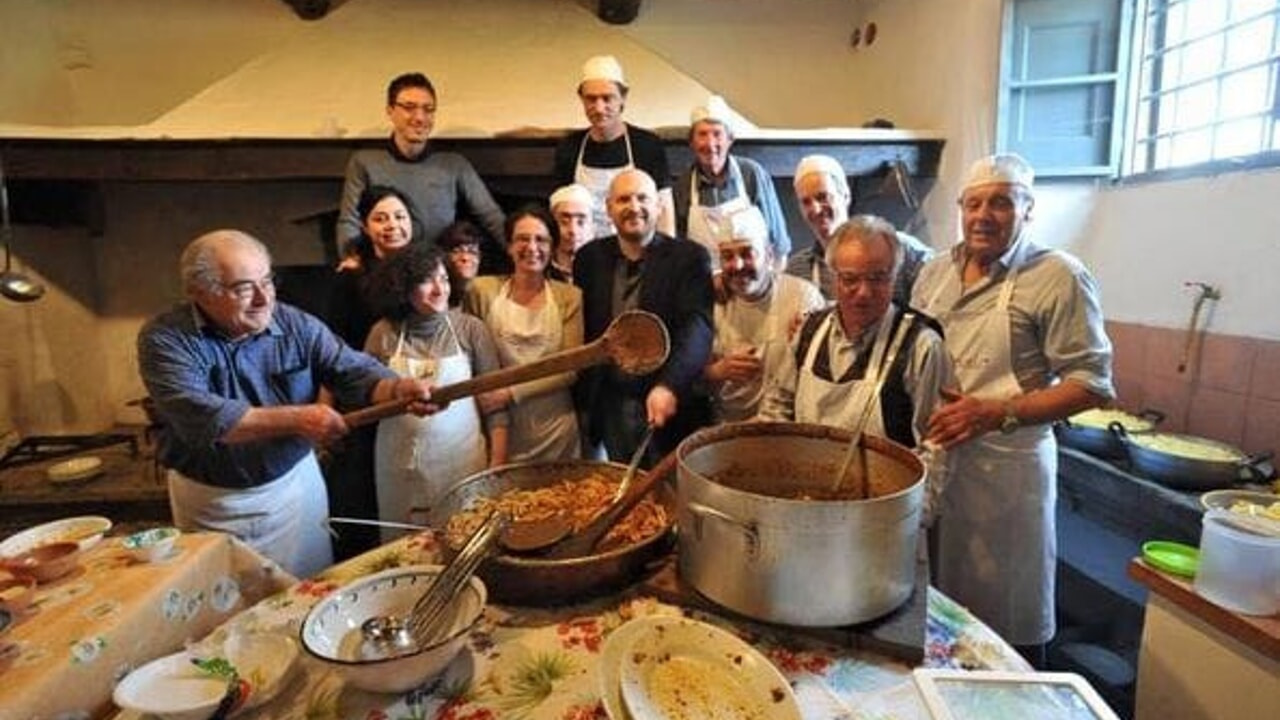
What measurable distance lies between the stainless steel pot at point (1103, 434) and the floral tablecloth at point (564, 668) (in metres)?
2.04

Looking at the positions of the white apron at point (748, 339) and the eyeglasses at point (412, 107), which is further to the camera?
the eyeglasses at point (412, 107)

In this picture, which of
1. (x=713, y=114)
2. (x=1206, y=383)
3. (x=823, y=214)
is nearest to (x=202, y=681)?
(x=823, y=214)

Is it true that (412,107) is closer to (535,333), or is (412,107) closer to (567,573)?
(535,333)

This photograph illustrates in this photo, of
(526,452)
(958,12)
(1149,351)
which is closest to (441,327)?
(526,452)

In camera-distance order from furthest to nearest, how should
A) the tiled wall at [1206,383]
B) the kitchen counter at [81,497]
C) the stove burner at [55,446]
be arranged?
the stove burner at [55,446]
the kitchen counter at [81,497]
the tiled wall at [1206,383]

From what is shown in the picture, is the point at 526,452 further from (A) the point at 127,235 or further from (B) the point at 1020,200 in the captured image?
(A) the point at 127,235

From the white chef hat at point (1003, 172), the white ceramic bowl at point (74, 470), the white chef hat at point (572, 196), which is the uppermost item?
the white chef hat at point (572, 196)

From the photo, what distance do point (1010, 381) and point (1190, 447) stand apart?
136 centimetres

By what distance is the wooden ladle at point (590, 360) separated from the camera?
168 centimetres

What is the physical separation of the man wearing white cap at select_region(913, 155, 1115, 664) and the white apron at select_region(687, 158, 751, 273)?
1050 millimetres

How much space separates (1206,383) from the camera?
2771mm

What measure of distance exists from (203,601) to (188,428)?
0.51m

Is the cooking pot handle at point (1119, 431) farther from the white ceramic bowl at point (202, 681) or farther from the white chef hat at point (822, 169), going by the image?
the white ceramic bowl at point (202, 681)

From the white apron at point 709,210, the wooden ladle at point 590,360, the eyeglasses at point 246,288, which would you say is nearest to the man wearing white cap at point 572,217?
the white apron at point 709,210
